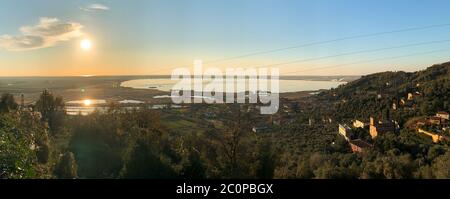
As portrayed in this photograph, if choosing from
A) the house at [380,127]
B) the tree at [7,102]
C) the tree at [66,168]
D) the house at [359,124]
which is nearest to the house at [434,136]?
the house at [380,127]

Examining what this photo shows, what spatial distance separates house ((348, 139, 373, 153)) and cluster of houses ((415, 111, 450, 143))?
1.76 metres

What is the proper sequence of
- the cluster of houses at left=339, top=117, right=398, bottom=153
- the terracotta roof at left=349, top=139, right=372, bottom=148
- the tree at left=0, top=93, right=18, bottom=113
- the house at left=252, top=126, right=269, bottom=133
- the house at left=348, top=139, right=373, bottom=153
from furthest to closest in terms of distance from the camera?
the cluster of houses at left=339, top=117, right=398, bottom=153, the terracotta roof at left=349, top=139, right=372, bottom=148, the house at left=348, top=139, right=373, bottom=153, the tree at left=0, top=93, right=18, bottom=113, the house at left=252, top=126, right=269, bottom=133

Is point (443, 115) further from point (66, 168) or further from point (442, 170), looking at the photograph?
point (66, 168)

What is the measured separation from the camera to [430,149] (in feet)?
31.9

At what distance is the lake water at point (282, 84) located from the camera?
9766 mm

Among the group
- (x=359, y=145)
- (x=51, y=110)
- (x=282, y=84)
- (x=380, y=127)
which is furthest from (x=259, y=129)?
(x=51, y=110)

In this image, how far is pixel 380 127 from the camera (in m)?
12.1

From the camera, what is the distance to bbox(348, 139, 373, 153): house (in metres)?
11.0

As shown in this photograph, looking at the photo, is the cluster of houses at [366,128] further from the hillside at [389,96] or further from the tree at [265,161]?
the tree at [265,161]

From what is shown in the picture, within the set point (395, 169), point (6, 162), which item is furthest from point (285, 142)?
point (6, 162)

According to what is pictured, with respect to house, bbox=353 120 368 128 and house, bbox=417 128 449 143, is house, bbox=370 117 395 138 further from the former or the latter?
house, bbox=417 128 449 143

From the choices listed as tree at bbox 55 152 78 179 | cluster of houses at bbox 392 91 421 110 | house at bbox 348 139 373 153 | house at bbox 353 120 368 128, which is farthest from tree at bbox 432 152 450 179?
tree at bbox 55 152 78 179

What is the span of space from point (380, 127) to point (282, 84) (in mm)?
4477

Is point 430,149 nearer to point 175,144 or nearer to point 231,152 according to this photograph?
point 231,152
